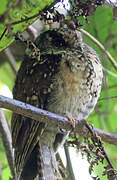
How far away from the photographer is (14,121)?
2430mm

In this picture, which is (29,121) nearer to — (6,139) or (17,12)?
(6,139)

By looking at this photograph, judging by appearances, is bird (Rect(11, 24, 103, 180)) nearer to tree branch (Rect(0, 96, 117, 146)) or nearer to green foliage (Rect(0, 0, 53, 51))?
tree branch (Rect(0, 96, 117, 146))

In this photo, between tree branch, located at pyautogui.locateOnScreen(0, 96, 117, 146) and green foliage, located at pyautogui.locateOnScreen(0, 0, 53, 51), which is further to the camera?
tree branch, located at pyautogui.locateOnScreen(0, 96, 117, 146)

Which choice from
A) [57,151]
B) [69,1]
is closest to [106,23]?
[57,151]

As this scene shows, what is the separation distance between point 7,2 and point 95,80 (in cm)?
143

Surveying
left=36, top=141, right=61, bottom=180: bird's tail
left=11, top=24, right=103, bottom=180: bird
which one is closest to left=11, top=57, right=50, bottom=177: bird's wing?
left=11, top=24, right=103, bottom=180: bird

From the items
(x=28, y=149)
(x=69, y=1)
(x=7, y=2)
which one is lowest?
(x=28, y=149)

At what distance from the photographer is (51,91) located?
94.7 inches

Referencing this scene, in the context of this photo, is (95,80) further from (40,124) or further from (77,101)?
(40,124)

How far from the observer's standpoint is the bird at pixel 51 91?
2.36 m

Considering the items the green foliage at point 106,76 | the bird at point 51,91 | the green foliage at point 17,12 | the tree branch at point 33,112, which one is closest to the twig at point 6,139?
the bird at point 51,91

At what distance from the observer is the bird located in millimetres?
2359

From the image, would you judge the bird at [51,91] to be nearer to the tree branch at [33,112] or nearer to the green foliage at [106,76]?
the green foliage at [106,76]

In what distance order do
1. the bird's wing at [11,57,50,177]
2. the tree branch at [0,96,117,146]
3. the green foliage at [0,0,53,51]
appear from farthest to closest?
1. the bird's wing at [11,57,50,177]
2. the tree branch at [0,96,117,146]
3. the green foliage at [0,0,53,51]
